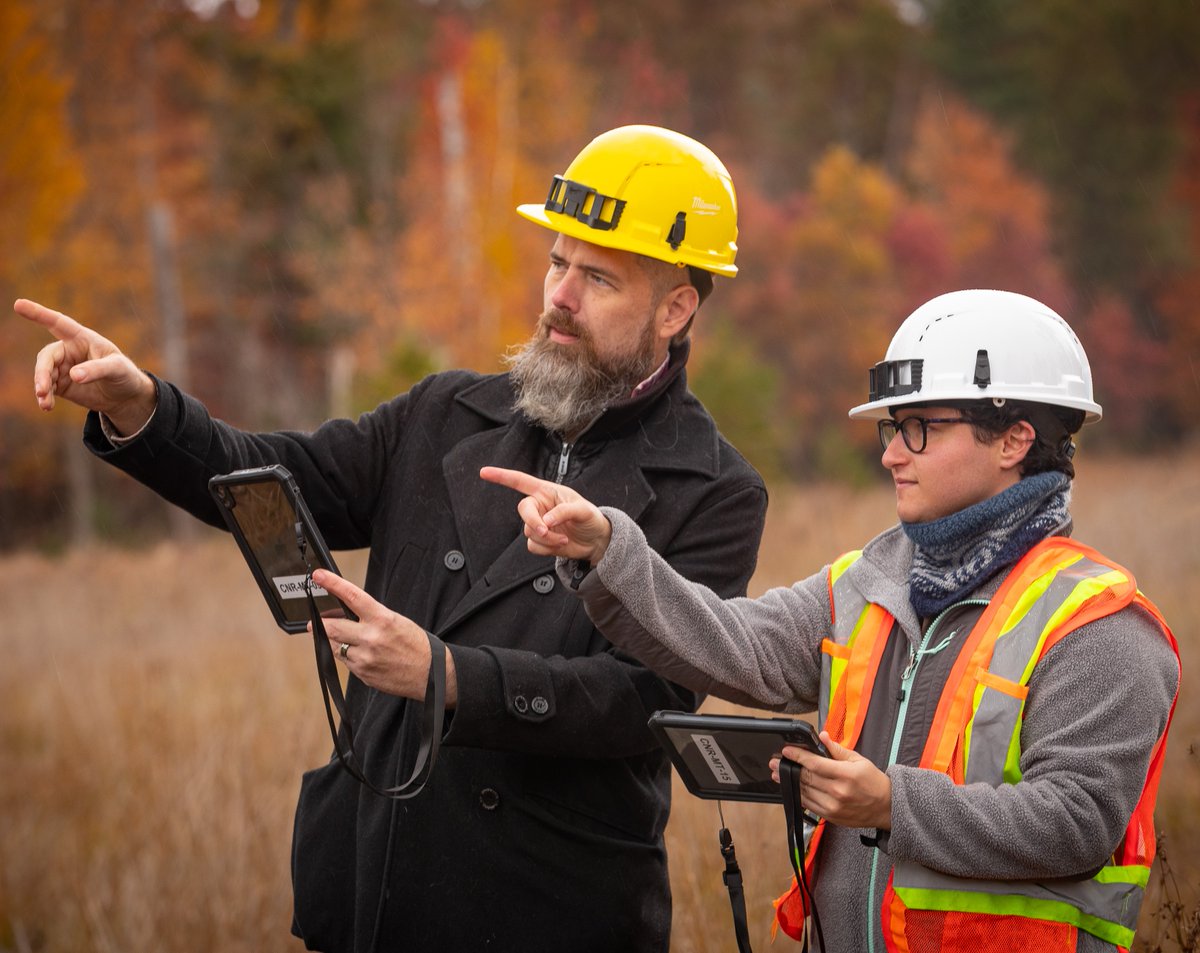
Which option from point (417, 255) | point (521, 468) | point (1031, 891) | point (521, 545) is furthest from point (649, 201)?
point (417, 255)

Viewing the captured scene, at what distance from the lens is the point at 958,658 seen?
8.79 ft

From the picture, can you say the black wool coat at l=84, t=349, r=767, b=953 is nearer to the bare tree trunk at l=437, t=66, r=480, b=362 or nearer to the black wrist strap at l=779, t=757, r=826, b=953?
the black wrist strap at l=779, t=757, r=826, b=953

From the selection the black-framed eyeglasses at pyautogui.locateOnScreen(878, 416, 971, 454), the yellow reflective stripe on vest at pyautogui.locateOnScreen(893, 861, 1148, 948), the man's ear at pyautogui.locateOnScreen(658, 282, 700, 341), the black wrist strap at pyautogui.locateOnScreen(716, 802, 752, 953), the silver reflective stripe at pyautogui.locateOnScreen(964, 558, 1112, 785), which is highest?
the man's ear at pyautogui.locateOnScreen(658, 282, 700, 341)

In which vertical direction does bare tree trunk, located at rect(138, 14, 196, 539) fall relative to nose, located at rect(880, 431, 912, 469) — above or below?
above

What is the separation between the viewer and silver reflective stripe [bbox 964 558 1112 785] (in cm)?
258

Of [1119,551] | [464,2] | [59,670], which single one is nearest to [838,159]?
[464,2]

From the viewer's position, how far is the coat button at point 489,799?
3387mm

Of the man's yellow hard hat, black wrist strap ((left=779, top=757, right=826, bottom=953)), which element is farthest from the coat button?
the man's yellow hard hat

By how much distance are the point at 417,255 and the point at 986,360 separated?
75.3 feet

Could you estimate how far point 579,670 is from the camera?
324 centimetres

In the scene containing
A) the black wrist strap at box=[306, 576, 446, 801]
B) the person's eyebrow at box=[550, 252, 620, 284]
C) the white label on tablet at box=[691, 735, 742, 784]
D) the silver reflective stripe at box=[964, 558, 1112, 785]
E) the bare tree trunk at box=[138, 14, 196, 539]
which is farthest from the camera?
the bare tree trunk at box=[138, 14, 196, 539]

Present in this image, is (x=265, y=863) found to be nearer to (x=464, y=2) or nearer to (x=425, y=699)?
(x=425, y=699)

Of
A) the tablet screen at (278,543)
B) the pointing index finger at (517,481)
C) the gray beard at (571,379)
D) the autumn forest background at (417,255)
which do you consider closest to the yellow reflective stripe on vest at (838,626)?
the pointing index finger at (517,481)

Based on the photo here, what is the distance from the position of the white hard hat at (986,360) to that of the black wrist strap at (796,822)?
78 cm
